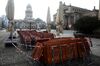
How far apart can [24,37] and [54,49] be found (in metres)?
7.20

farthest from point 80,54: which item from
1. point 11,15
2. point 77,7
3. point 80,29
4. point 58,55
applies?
point 77,7

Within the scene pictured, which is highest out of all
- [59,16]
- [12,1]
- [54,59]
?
[12,1]

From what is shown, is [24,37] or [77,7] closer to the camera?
[24,37]

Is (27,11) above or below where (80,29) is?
above

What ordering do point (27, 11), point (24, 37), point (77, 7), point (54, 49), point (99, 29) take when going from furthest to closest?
point (27, 11)
point (77, 7)
point (99, 29)
point (24, 37)
point (54, 49)

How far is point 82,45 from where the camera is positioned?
9.53m

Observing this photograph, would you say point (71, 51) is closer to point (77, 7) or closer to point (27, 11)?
point (77, 7)

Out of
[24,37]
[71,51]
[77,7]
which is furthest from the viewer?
[77,7]

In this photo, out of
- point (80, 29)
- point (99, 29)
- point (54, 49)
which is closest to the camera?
point (54, 49)

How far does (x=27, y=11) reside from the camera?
120 m

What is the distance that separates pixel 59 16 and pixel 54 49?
9426mm

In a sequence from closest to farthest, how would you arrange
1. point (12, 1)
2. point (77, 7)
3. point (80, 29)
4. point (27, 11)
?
point (12, 1) → point (80, 29) → point (77, 7) → point (27, 11)

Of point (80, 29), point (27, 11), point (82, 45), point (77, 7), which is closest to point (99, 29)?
point (80, 29)

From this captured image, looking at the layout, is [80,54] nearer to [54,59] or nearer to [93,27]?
[54,59]
